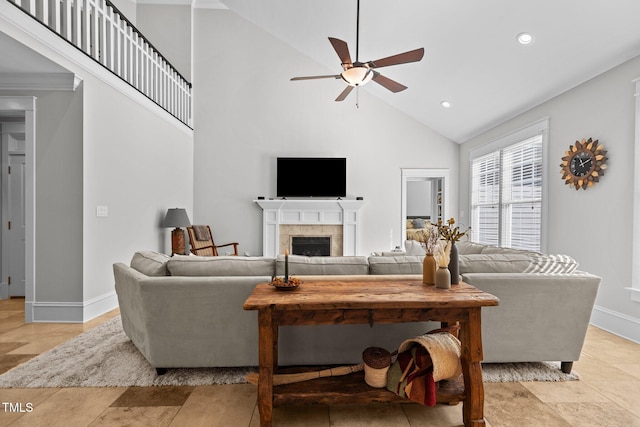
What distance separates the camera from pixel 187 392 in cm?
214

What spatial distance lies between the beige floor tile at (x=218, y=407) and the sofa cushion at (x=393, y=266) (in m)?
1.09

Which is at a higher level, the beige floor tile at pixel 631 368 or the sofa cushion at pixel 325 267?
the sofa cushion at pixel 325 267

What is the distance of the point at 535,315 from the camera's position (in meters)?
2.34

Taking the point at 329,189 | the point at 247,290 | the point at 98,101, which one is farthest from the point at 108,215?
the point at 329,189

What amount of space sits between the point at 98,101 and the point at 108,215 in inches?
49.0

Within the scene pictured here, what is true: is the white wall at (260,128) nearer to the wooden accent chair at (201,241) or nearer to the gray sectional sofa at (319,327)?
the wooden accent chair at (201,241)

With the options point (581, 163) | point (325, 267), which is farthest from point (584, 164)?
point (325, 267)

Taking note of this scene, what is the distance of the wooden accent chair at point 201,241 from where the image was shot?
18.7 feet

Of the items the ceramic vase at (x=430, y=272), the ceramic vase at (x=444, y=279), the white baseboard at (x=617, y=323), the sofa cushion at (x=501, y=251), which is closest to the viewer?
the ceramic vase at (x=444, y=279)

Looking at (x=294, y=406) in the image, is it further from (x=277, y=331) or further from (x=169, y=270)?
(x=169, y=270)

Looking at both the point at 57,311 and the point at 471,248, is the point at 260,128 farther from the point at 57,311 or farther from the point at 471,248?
the point at 471,248

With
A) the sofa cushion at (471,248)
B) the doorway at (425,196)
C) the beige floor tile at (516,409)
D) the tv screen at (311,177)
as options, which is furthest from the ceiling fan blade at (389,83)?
the doorway at (425,196)

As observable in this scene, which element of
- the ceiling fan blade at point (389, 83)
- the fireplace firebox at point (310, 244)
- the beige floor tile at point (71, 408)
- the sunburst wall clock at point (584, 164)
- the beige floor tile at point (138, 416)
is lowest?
the beige floor tile at point (71, 408)

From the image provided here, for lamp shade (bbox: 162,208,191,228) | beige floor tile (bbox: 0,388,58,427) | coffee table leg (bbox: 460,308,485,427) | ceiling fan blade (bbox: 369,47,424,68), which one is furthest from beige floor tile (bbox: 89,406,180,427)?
lamp shade (bbox: 162,208,191,228)
